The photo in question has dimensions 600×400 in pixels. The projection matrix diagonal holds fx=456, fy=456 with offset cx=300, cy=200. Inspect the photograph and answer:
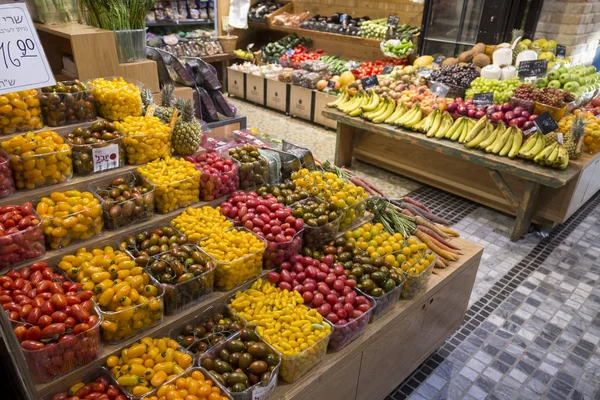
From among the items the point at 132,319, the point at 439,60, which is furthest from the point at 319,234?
the point at 439,60

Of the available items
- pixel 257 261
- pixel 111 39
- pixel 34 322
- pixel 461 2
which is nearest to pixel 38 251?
pixel 34 322

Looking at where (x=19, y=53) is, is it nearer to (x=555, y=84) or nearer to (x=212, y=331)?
(x=212, y=331)

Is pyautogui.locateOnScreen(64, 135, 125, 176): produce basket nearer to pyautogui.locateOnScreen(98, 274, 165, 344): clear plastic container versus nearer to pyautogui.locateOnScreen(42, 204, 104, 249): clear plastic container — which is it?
pyautogui.locateOnScreen(42, 204, 104, 249): clear plastic container

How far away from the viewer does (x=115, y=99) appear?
2.63m

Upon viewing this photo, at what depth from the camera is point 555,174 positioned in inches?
149

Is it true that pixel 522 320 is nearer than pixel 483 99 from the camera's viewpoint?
Yes

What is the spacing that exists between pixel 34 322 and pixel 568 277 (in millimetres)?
3721

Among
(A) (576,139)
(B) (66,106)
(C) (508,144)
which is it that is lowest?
(C) (508,144)

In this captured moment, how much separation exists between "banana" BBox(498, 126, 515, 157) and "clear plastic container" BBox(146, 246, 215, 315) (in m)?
3.15

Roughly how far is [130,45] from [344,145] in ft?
9.57

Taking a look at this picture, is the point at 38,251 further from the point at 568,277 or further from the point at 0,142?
the point at 568,277

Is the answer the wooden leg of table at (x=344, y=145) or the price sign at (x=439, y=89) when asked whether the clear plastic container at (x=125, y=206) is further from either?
the price sign at (x=439, y=89)

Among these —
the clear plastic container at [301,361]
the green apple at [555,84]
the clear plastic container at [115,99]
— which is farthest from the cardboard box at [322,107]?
the clear plastic container at [301,361]

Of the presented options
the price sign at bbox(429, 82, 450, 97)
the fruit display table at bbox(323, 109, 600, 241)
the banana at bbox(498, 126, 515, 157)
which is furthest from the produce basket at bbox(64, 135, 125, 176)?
the price sign at bbox(429, 82, 450, 97)
